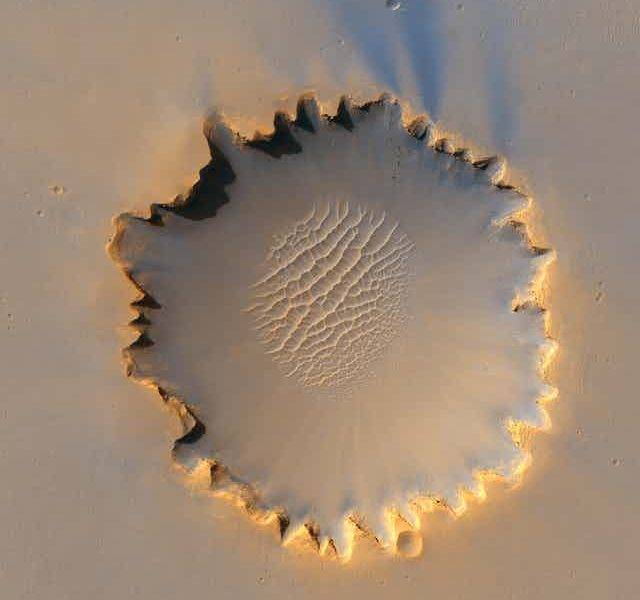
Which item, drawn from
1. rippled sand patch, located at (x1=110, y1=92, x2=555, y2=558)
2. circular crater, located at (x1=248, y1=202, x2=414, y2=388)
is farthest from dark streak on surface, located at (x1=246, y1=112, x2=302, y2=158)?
circular crater, located at (x1=248, y1=202, x2=414, y2=388)

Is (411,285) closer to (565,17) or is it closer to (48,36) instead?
(565,17)

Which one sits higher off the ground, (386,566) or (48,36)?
(48,36)

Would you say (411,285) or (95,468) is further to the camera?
(95,468)

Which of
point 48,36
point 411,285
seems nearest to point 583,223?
point 411,285


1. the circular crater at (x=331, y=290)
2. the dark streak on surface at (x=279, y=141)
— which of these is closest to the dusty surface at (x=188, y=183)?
the dark streak on surface at (x=279, y=141)

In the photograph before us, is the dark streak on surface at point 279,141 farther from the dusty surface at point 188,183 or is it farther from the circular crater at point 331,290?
the circular crater at point 331,290
